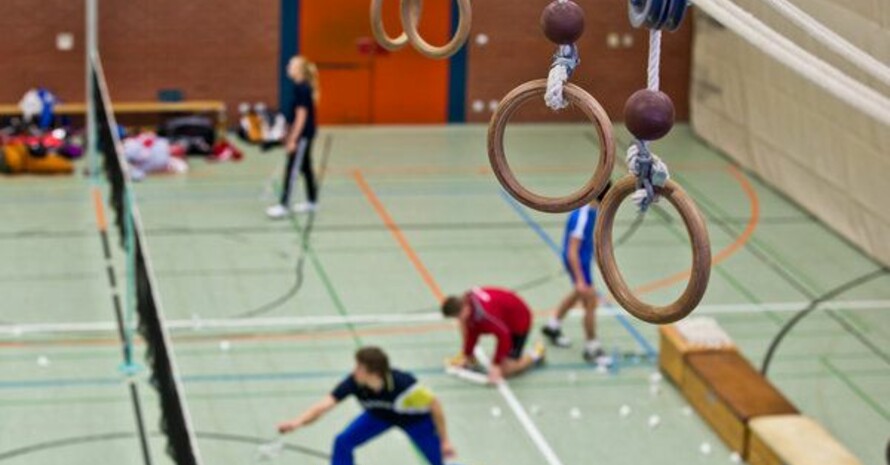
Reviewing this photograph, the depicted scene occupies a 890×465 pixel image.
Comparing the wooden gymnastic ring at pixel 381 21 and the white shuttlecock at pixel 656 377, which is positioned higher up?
the wooden gymnastic ring at pixel 381 21

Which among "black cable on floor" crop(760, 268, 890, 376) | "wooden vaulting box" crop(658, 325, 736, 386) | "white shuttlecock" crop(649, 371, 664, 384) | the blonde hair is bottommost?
"white shuttlecock" crop(649, 371, 664, 384)

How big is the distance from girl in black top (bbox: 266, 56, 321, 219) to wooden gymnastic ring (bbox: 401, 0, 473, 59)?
11.9m

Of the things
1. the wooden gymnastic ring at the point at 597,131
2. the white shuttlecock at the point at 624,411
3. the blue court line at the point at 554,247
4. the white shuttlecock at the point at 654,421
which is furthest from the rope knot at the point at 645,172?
the blue court line at the point at 554,247

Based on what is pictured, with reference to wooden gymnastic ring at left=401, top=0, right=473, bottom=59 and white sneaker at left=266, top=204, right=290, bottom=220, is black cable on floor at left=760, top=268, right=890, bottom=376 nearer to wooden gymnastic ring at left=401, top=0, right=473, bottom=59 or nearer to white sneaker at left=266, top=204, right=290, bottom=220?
white sneaker at left=266, top=204, right=290, bottom=220

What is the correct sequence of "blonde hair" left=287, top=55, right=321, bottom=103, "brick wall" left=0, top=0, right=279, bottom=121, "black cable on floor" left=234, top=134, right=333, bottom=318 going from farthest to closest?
"brick wall" left=0, top=0, right=279, bottom=121 → "blonde hair" left=287, top=55, right=321, bottom=103 → "black cable on floor" left=234, top=134, right=333, bottom=318

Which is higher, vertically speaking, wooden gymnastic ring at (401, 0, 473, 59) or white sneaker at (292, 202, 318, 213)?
wooden gymnastic ring at (401, 0, 473, 59)

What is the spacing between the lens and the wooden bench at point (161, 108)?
22.8 metres

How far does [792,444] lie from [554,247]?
6.33 metres

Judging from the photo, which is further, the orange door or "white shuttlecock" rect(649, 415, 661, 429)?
the orange door

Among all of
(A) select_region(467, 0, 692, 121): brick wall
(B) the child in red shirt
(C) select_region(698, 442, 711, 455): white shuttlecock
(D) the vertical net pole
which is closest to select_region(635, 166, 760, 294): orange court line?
(B) the child in red shirt

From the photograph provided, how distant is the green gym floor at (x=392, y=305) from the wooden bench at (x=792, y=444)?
0.50 meters

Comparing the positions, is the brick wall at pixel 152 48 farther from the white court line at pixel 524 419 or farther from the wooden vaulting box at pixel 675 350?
the wooden vaulting box at pixel 675 350

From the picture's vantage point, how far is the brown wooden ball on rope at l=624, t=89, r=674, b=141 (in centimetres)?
529

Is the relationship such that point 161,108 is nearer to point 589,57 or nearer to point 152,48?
point 152,48
